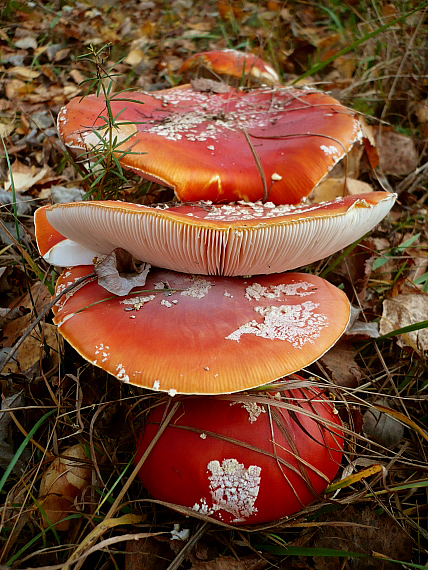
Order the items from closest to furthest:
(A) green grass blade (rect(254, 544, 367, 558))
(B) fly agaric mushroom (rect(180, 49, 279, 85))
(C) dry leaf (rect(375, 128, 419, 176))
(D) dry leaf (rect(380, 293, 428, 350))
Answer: (A) green grass blade (rect(254, 544, 367, 558)), (D) dry leaf (rect(380, 293, 428, 350)), (B) fly agaric mushroom (rect(180, 49, 279, 85)), (C) dry leaf (rect(375, 128, 419, 176))

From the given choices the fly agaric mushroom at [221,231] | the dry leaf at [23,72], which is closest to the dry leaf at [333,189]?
the fly agaric mushroom at [221,231]

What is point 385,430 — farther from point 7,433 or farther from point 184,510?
point 7,433

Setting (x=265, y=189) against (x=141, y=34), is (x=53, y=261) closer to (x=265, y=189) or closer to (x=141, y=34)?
(x=265, y=189)

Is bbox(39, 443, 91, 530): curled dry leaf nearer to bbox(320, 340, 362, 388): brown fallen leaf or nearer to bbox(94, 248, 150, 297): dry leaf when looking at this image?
bbox(94, 248, 150, 297): dry leaf

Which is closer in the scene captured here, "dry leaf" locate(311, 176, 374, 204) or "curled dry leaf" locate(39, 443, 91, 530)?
"curled dry leaf" locate(39, 443, 91, 530)

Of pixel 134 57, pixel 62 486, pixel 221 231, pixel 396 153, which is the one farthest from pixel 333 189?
pixel 134 57

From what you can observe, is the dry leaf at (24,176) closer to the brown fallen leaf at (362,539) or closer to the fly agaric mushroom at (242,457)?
the fly agaric mushroom at (242,457)

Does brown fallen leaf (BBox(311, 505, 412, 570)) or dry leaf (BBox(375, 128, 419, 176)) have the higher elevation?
dry leaf (BBox(375, 128, 419, 176))

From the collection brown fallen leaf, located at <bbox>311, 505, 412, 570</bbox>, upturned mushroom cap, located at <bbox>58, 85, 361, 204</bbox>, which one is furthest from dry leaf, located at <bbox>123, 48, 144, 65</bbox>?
brown fallen leaf, located at <bbox>311, 505, 412, 570</bbox>

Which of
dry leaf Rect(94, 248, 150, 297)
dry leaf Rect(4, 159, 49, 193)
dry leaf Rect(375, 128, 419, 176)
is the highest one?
dry leaf Rect(94, 248, 150, 297)

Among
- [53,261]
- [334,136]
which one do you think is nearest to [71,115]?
[53,261]
